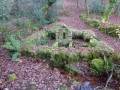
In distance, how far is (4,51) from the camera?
9.77 m

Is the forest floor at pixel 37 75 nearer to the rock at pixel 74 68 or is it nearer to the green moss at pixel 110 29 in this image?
the rock at pixel 74 68

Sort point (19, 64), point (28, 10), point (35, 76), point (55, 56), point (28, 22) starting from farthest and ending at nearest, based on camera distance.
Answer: point (28, 10), point (28, 22), point (55, 56), point (19, 64), point (35, 76)

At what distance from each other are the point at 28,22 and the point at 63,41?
394 centimetres

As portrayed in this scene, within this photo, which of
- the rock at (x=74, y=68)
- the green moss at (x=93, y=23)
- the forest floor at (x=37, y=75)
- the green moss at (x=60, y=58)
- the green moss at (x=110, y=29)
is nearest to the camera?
the forest floor at (x=37, y=75)

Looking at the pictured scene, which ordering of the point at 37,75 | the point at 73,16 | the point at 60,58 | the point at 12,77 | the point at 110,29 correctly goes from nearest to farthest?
the point at 12,77 → the point at 37,75 → the point at 60,58 → the point at 110,29 → the point at 73,16

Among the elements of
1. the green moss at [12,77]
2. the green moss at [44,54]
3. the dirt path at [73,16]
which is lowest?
the dirt path at [73,16]

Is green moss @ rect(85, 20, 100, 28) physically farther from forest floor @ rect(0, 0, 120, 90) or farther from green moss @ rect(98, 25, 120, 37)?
forest floor @ rect(0, 0, 120, 90)

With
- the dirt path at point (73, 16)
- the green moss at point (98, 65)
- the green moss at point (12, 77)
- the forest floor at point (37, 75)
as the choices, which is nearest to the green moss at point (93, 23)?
the dirt path at point (73, 16)

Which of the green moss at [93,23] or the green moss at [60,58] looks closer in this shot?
the green moss at [60,58]

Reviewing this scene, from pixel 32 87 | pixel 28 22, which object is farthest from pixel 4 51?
pixel 28 22

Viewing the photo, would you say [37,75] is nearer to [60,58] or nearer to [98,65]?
[60,58]

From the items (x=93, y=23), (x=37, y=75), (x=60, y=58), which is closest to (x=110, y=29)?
(x=93, y=23)

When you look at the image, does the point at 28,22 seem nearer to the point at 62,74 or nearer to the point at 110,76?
the point at 62,74

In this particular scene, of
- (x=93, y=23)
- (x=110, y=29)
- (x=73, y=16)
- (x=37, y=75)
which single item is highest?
(x=37, y=75)
